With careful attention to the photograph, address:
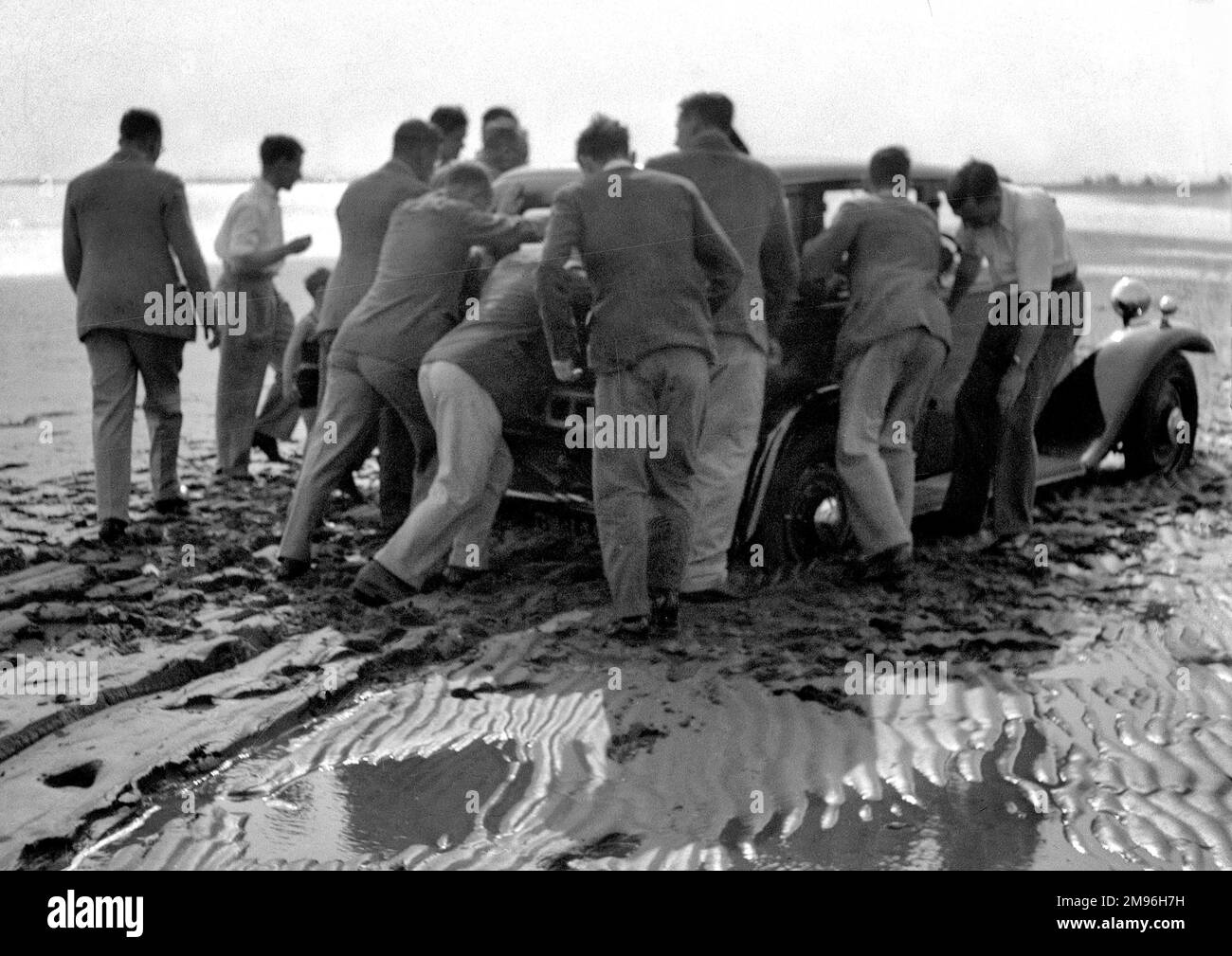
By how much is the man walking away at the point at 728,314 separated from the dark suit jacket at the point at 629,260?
320 mm

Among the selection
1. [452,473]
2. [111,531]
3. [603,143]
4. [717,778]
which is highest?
[603,143]

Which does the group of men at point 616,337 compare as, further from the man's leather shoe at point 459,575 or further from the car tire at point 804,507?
the car tire at point 804,507

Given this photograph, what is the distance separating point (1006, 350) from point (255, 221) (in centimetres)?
373

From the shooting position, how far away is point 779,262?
19.4 ft

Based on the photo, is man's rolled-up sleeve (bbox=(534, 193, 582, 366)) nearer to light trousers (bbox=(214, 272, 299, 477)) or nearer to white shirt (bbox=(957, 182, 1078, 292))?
white shirt (bbox=(957, 182, 1078, 292))

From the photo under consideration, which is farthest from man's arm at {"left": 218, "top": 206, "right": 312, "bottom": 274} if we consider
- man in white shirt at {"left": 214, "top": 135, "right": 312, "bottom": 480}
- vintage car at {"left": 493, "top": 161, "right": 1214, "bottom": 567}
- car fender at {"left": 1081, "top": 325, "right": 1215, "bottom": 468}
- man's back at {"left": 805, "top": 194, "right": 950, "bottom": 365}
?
car fender at {"left": 1081, "top": 325, "right": 1215, "bottom": 468}

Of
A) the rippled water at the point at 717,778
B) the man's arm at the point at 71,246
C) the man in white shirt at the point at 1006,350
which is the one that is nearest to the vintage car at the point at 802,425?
the man in white shirt at the point at 1006,350

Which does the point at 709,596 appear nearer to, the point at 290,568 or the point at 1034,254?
the point at 290,568

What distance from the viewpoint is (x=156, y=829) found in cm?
381

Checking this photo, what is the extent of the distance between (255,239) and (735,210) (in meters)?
3.07

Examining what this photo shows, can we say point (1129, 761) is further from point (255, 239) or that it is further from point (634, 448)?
A: point (255, 239)

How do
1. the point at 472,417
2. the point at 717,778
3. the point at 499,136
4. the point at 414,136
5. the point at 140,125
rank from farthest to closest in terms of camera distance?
the point at 499,136
the point at 140,125
the point at 414,136
the point at 472,417
the point at 717,778

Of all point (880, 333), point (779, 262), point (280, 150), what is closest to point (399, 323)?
point (779, 262)
